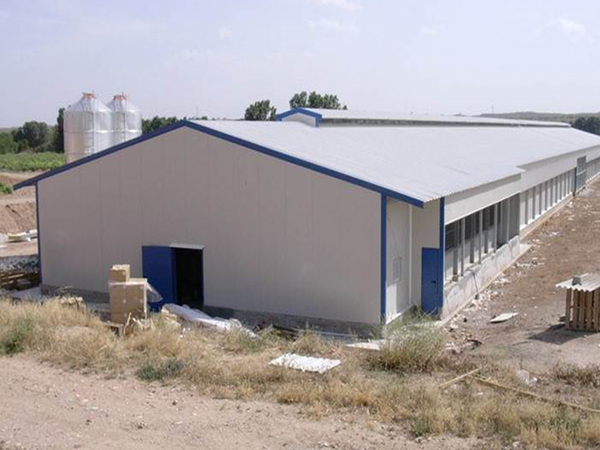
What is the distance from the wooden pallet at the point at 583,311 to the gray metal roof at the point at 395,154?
3442 mm

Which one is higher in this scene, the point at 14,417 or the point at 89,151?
the point at 89,151

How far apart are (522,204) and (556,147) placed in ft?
46.5

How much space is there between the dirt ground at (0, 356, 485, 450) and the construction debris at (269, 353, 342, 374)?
5.91 feet

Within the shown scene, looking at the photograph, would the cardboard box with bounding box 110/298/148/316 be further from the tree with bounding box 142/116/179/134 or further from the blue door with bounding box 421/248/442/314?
the tree with bounding box 142/116/179/134

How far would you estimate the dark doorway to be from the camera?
18.3 m

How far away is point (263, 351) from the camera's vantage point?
1248 centimetres

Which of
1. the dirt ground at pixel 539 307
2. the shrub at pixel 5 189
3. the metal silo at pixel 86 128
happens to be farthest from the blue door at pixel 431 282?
the shrub at pixel 5 189

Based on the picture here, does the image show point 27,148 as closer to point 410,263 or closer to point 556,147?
point 556,147

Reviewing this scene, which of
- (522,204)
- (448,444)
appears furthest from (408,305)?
(522,204)

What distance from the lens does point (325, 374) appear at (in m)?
10.7

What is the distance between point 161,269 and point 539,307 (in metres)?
9.08

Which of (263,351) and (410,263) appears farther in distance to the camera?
(410,263)

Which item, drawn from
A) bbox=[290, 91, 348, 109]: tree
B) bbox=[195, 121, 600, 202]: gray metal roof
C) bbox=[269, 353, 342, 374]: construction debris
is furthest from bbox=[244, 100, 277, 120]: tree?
bbox=[269, 353, 342, 374]: construction debris

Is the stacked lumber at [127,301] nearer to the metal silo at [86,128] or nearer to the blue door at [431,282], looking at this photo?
the blue door at [431,282]
